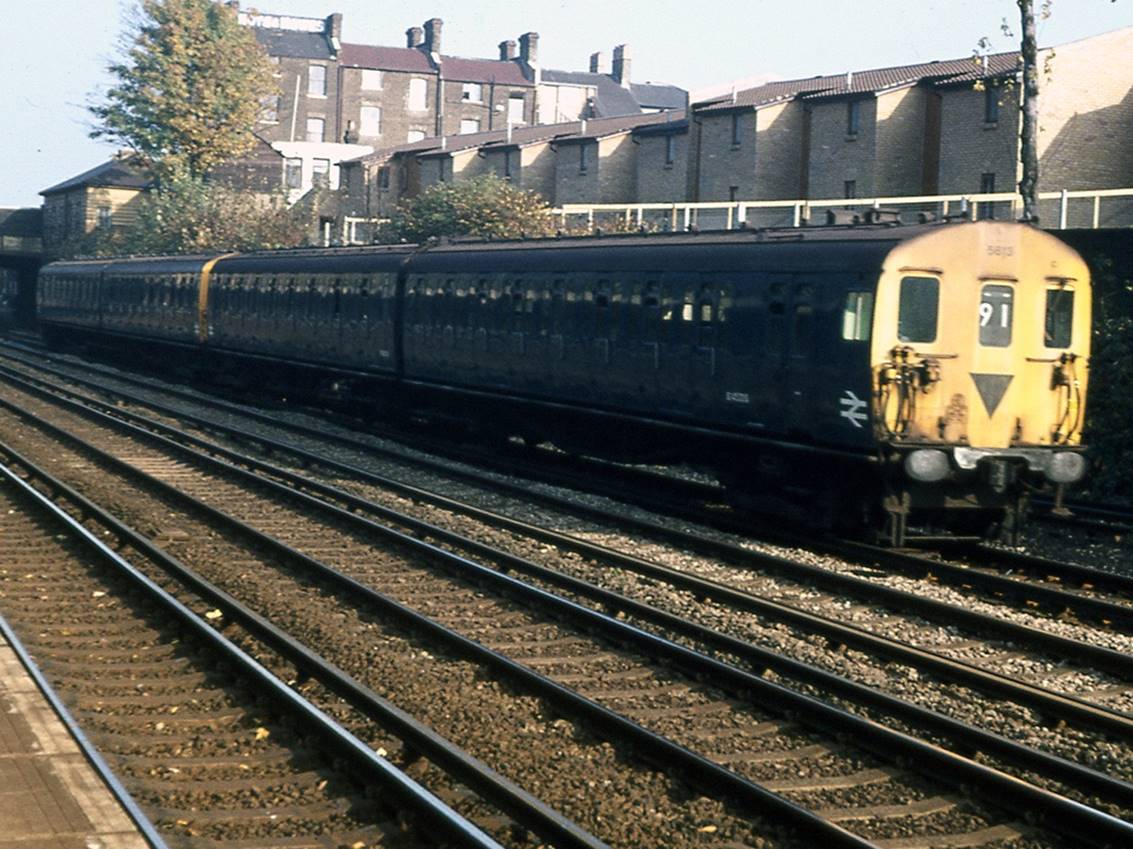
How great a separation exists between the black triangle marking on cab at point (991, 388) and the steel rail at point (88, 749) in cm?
877

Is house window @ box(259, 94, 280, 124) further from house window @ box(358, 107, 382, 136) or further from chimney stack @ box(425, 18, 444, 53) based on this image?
chimney stack @ box(425, 18, 444, 53)

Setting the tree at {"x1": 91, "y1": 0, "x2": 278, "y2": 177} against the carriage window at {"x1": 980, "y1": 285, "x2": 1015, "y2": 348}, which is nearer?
the carriage window at {"x1": 980, "y1": 285, "x2": 1015, "y2": 348}

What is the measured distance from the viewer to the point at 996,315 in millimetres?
14961

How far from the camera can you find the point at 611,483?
20219 millimetres

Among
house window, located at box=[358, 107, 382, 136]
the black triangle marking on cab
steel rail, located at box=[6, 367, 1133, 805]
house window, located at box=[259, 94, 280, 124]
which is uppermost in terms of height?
house window, located at box=[358, 107, 382, 136]

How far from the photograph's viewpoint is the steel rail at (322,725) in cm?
687

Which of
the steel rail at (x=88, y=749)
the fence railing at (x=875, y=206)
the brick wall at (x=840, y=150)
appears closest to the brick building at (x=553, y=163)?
Result: the brick wall at (x=840, y=150)

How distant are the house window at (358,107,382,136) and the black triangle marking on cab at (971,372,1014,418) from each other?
91.3m

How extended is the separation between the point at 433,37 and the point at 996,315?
9554 cm

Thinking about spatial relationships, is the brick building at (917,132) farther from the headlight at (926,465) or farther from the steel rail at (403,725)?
the steel rail at (403,725)

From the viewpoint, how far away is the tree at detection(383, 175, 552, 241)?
44375 mm

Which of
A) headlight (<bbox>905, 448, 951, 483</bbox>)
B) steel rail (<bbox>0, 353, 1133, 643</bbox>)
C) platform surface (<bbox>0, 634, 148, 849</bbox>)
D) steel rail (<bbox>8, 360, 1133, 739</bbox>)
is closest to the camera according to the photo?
platform surface (<bbox>0, 634, 148, 849</bbox>)

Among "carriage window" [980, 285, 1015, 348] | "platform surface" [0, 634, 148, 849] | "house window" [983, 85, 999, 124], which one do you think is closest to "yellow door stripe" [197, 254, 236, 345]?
"house window" [983, 85, 999, 124]

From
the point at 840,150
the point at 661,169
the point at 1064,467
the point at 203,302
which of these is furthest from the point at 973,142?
the point at 1064,467
